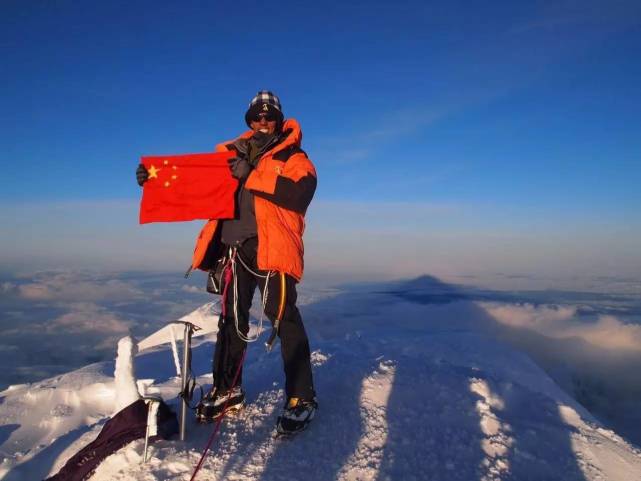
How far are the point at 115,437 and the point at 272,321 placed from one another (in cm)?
166

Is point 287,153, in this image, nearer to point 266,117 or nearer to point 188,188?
point 266,117

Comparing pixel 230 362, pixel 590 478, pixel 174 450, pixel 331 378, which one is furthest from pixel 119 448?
pixel 590 478

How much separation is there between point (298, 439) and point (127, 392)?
1.64 meters

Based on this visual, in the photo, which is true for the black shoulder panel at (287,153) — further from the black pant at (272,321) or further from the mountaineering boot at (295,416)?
the mountaineering boot at (295,416)

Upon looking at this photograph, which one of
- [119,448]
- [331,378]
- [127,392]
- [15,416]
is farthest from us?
[15,416]

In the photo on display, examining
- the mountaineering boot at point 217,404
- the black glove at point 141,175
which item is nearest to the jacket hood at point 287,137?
the black glove at point 141,175

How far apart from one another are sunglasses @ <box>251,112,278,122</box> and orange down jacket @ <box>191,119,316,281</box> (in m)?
0.19

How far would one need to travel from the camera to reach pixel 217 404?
14.1 ft

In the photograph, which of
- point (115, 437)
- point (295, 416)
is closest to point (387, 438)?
point (295, 416)

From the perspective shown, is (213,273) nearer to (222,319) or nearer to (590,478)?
(222,319)

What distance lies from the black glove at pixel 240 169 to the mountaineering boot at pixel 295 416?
2.19m

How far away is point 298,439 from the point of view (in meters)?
3.86

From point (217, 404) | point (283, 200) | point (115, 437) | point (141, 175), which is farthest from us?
point (217, 404)

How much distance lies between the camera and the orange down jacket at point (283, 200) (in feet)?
12.0
